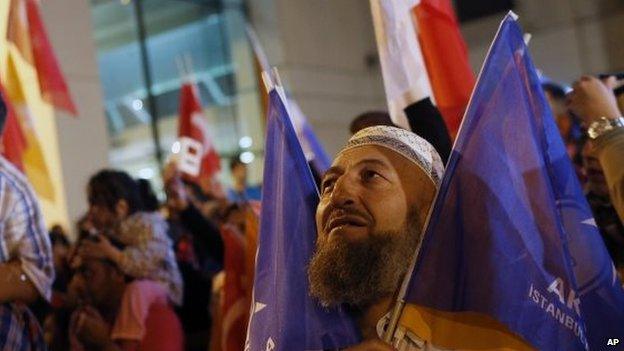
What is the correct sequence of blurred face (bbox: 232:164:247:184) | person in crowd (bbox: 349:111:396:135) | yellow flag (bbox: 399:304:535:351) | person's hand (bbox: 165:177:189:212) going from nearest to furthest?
yellow flag (bbox: 399:304:535:351) < person in crowd (bbox: 349:111:396:135) < person's hand (bbox: 165:177:189:212) < blurred face (bbox: 232:164:247:184)

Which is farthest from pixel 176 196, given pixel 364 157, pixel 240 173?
pixel 364 157

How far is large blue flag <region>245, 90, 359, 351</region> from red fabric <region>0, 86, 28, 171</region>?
8.56 ft

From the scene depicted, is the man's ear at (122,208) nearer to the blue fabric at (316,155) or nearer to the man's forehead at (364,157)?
the blue fabric at (316,155)

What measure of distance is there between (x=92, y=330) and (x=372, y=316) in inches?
84.5

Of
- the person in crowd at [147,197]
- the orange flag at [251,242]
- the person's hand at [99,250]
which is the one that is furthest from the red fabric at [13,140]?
the orange flag at [251,242]

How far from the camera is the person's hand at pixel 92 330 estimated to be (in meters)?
4.32

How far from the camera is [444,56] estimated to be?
3771mm

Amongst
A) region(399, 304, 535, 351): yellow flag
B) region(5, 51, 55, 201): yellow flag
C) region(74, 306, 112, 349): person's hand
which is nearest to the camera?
region(399, 304, 535, 351): yellow flag

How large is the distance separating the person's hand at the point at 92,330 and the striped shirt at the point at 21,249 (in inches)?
17.4

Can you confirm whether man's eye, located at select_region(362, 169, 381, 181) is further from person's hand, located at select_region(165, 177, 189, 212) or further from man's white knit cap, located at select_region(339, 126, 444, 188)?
person's hand, located at select_region(165, 177, 189, 212)

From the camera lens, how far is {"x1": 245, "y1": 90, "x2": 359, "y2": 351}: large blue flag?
A: 8.36 feet

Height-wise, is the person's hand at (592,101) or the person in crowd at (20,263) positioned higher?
the person's hand at (592,101)

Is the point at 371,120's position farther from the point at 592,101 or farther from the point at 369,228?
the point at 369,228

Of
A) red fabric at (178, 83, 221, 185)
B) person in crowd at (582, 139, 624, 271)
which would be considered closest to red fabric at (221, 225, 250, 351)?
person in crowd at (582, 139, 624, 271)
